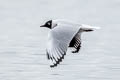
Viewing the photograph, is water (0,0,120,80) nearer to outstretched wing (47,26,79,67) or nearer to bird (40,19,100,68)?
bird (40,19,100,68)

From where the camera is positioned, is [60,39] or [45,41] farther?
[45,41]

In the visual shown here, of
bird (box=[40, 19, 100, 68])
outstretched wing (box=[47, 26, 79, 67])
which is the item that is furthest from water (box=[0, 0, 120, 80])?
outstretched wing (box=[47, 26, 79, 67])

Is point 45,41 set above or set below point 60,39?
below

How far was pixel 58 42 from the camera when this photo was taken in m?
7.97

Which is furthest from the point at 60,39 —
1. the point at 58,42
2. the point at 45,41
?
the point at 45,41

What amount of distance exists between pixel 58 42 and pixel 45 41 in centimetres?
531

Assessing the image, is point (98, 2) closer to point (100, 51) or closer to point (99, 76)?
point (100, 51)

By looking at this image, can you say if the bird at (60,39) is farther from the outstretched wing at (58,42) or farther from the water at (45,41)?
the water at (45,41)

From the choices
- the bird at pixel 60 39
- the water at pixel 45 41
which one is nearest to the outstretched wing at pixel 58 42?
the bird at pixel 60 39

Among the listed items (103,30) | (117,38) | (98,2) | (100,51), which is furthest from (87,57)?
(98,2)

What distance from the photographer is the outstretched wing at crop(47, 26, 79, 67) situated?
25.3 feet

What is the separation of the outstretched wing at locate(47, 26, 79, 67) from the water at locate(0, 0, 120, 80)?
2162 millimetres

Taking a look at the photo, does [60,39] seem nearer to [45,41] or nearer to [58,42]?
[58,42]

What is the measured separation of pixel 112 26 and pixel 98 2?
4.38 meters
